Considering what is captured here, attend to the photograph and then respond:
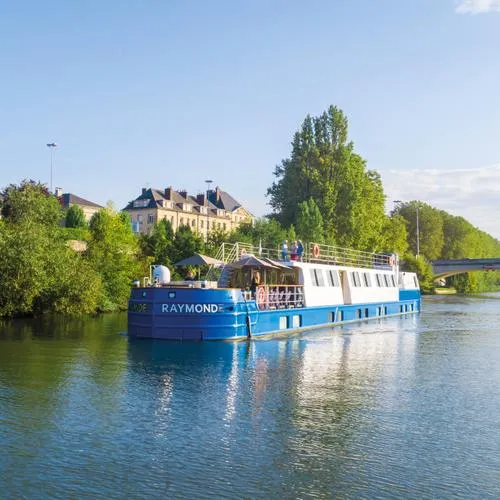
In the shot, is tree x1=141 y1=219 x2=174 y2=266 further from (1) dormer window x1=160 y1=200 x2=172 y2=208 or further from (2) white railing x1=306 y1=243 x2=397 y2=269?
(1) dormer window x1=160 y1=200 x2=172 y2=208

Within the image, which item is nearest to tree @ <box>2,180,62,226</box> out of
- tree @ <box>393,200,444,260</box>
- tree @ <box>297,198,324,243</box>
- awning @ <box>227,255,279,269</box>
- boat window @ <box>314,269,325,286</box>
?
awning @ <box>227,255,279,269</box>

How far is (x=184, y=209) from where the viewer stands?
12912 centimetres

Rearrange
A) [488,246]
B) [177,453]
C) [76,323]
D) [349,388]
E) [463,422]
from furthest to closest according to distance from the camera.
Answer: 1. [488,246]
2. [76,323]
3. [349,388]
4. [463,422]
5. [177,453]

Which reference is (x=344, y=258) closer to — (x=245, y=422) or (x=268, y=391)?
(x=268, y=391)

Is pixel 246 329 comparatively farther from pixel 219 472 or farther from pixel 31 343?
pixel 219 472

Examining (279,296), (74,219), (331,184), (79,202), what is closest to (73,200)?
(79,202)

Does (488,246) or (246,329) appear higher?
(488,246)

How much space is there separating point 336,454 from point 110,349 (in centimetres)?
1823

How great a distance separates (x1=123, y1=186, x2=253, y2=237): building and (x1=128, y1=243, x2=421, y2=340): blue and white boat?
231 ft

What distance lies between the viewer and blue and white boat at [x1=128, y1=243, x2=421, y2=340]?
1214 inches

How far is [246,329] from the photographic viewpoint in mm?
32469

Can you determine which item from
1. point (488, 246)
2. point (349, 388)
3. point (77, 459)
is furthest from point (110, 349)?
point (488, 246)

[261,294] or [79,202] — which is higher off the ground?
[79,202]

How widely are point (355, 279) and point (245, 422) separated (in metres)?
32.1
